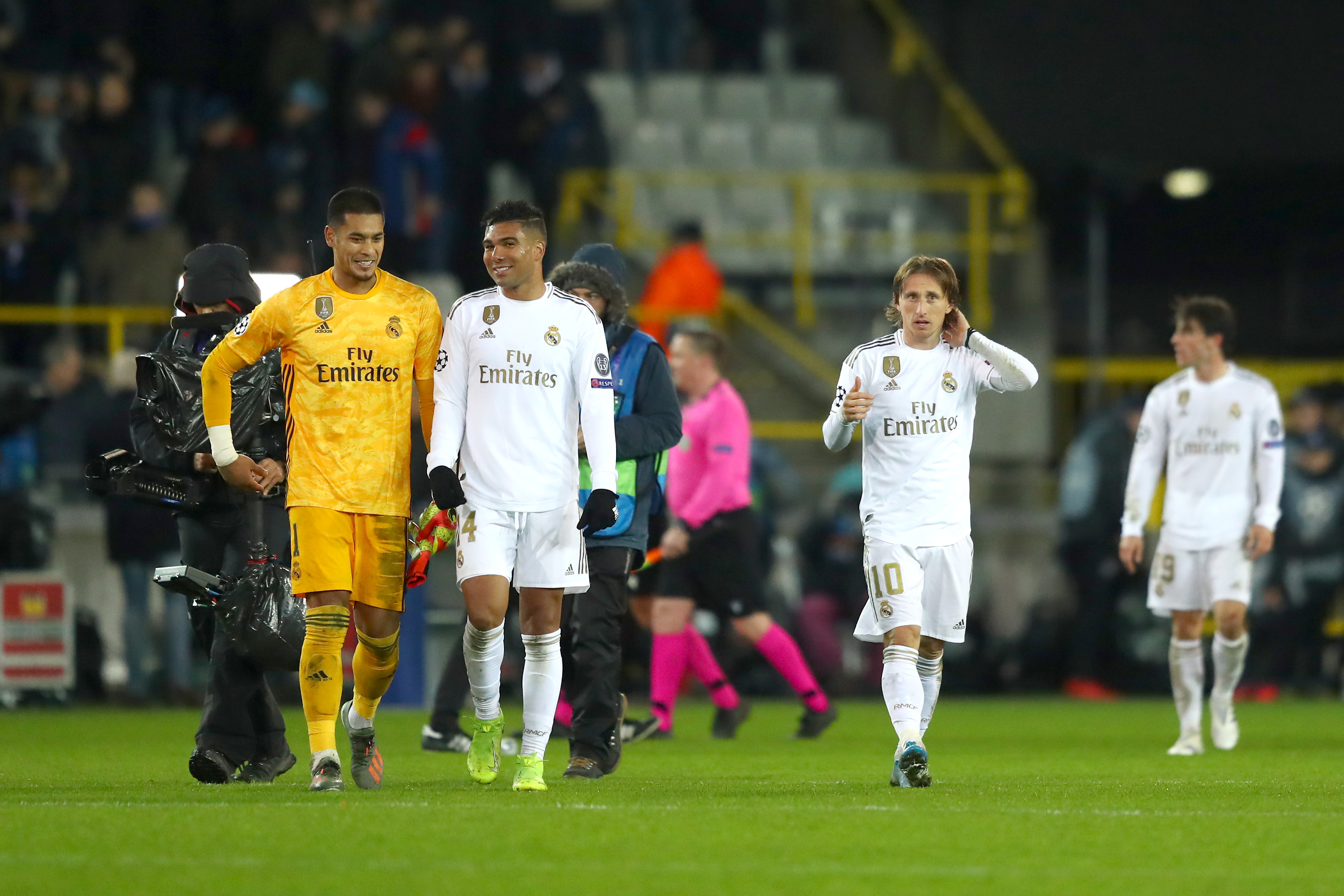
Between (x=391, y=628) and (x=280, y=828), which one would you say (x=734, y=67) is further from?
(x=280, y=828)

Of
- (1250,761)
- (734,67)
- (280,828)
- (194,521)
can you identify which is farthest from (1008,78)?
(280,828)

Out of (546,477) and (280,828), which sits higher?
(546,477)

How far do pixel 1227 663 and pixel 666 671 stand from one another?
3073mm

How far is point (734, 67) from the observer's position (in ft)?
77.9

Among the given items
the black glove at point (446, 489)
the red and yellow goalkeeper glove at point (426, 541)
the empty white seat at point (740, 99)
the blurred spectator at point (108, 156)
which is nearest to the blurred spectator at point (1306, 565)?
the empty white seat at point (740, 99)

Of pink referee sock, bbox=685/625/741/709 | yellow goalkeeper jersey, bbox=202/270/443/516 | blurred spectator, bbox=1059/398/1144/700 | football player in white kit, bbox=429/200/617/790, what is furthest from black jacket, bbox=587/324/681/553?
blurred spectator, bbox=1059/398/1144/700

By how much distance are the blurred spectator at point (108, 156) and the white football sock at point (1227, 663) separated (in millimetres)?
10354

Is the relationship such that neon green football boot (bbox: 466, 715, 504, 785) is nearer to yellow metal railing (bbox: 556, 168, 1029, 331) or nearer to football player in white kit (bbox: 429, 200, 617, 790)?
football player in white kit (bbox: 429, 200, 617, 790)

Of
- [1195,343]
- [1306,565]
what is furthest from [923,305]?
[1306,565]

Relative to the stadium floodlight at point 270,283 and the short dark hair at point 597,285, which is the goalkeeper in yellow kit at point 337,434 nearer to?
the stadium floodlight at point 270,283

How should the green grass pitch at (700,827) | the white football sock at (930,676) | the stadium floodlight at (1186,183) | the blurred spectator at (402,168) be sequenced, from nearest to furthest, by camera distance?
the green grass pitch at (700,827) → the white football sock at (930,676) → the blurred spectator at (402,168) → the stadium floodlight at (1186,183)

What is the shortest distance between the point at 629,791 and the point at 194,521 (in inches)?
82.1

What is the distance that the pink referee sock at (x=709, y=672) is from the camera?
41.5 feet

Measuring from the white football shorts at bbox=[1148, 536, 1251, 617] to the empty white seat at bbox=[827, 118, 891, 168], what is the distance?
11.8m
